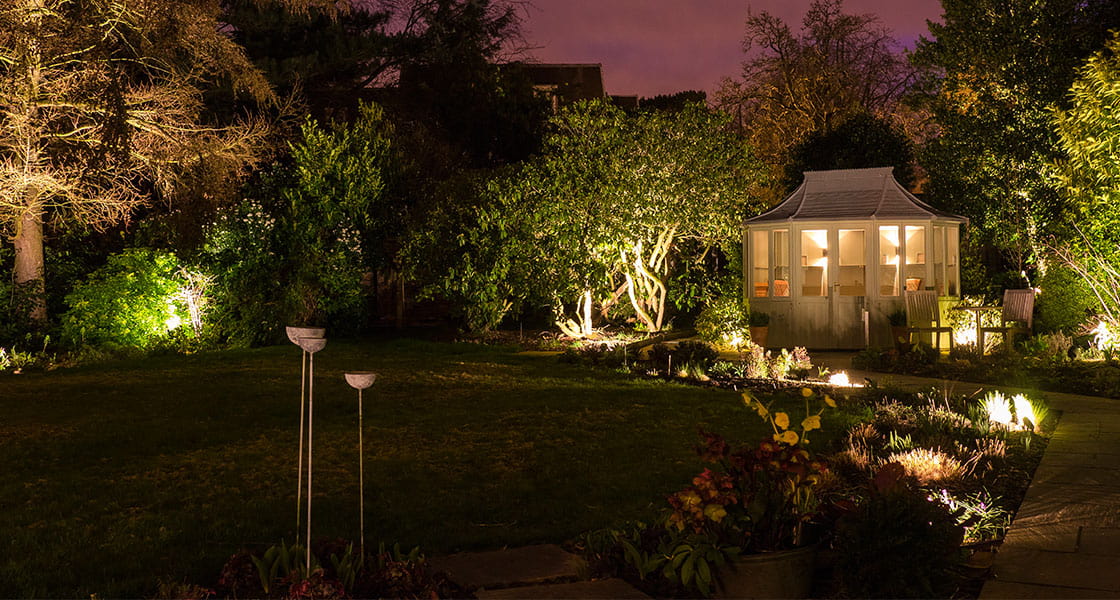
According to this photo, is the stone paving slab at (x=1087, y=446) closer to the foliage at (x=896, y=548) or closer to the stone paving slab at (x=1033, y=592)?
the stone paving slab at (x=1033, y=592)

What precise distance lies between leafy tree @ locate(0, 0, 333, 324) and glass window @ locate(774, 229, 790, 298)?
8575mm

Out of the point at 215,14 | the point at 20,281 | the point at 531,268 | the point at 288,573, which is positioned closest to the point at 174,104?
the point at 215,14

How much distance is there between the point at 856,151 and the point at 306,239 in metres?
11.5

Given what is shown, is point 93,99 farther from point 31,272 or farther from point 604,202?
point 604,202

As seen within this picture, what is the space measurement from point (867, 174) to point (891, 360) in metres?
4.74

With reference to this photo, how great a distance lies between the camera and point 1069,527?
15.7ft

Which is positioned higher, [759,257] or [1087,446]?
[759,257]

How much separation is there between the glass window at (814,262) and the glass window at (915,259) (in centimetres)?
127

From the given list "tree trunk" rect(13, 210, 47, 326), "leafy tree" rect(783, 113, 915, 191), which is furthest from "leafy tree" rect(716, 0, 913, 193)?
"tree trunk" rect(13, 210, 47, 326)

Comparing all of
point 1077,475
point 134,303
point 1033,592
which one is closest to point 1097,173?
point 1077,475

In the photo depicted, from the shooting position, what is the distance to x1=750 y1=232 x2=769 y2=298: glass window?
15.7m

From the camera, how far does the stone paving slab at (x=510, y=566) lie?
13.5 ft

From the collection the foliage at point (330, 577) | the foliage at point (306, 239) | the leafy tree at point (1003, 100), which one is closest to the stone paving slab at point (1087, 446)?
the foliage at point (330, 577)

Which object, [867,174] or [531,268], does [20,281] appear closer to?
[531,268]
